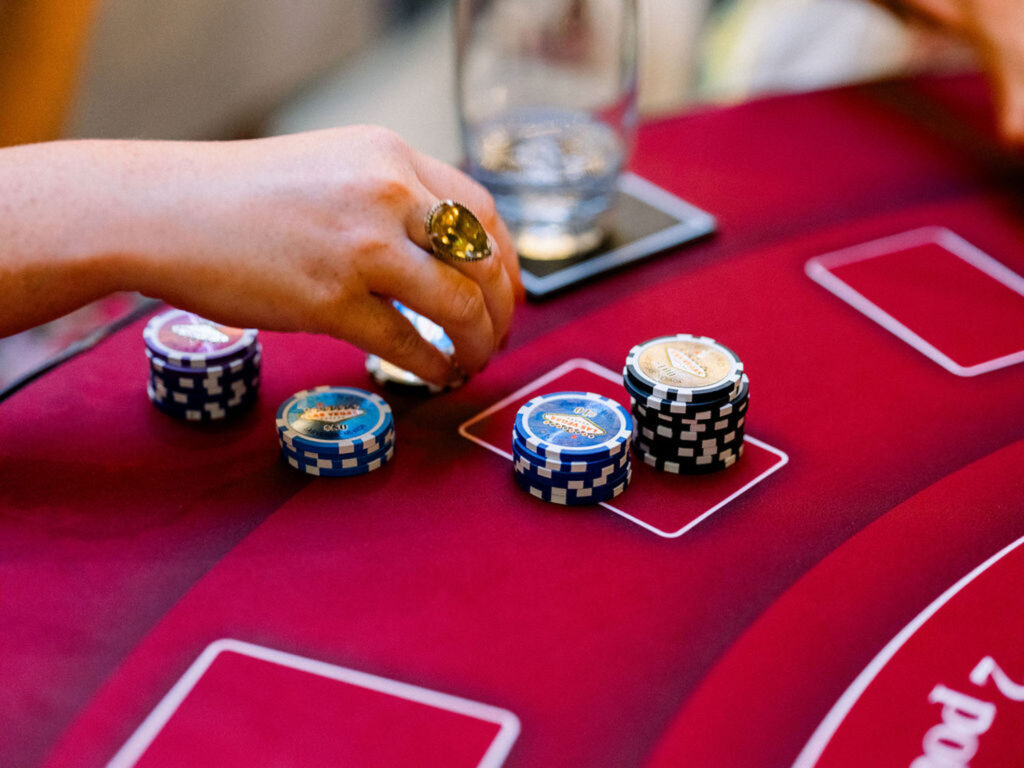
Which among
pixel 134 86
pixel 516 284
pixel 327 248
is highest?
pixel 327 248

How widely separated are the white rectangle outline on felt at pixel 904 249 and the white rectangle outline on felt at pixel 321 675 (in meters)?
0.76

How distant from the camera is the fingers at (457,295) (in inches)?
44.4

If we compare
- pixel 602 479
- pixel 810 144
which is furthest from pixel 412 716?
pixel 810 144

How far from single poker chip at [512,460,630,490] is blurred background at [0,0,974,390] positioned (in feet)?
4.28

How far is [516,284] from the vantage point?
1.31 m

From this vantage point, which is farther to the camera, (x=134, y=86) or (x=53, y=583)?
(x=134, y=86)

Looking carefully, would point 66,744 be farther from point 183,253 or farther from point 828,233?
point 828,233

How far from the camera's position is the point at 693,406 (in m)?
1.11

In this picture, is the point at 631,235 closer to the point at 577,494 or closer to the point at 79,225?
the point at 577,494

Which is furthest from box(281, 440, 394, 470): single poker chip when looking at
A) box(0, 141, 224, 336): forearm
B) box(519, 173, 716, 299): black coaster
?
box(519, 173, 716, 299): black coaster

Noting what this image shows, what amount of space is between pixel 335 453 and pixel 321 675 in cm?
28

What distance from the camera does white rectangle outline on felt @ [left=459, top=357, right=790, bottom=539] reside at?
1.08 meters

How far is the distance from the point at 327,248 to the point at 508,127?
63 centimetres

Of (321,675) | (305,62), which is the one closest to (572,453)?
(321,675)
